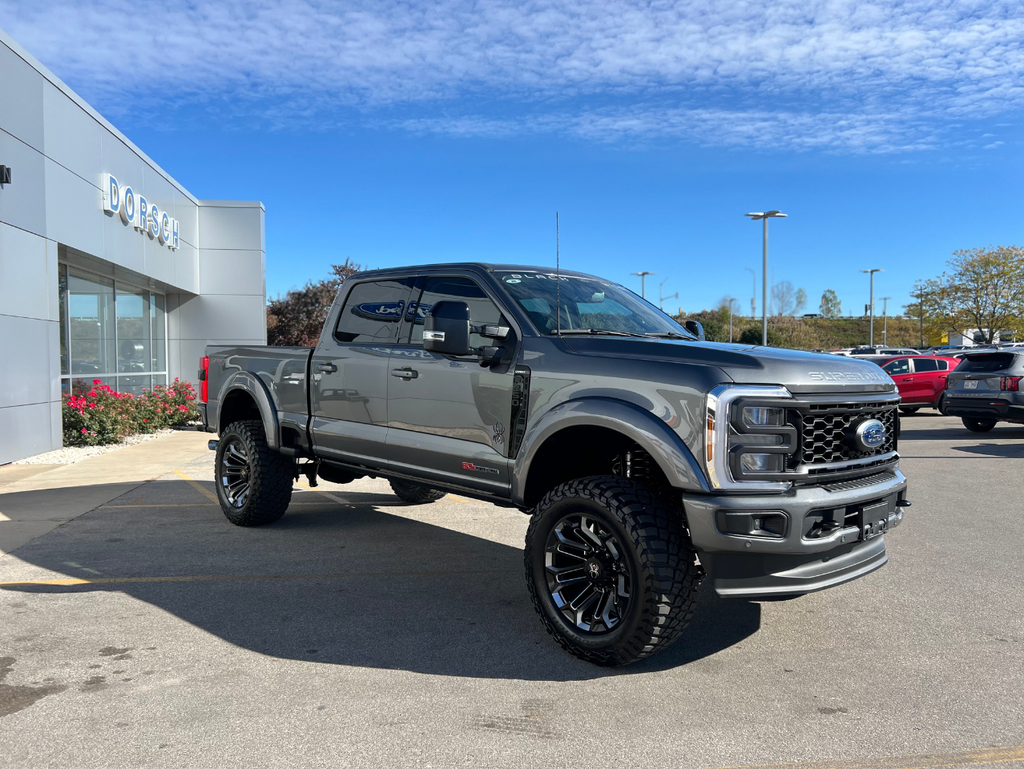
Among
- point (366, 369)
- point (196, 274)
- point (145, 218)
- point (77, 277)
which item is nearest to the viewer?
point (366, 369)

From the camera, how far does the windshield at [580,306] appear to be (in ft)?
16.2

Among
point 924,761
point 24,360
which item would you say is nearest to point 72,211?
point 24,360

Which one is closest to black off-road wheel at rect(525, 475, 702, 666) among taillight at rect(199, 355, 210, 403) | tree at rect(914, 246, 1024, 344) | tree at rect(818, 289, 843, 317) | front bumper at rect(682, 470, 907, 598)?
front bumper at rect(682, 470, 907, 598)

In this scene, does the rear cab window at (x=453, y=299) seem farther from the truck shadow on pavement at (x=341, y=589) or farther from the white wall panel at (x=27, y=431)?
the white wall panel at (x=27, y=431)

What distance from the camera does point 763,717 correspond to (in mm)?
3443

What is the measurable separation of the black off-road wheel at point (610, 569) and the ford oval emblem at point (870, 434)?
96cm

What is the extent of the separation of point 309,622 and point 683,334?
114 inches

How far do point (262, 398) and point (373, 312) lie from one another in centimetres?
144

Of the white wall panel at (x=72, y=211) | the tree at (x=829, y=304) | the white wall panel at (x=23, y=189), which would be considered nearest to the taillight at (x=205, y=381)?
the white wall panel at (x=23, y=189)

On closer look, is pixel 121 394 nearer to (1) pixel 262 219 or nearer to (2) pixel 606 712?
(1) pixel 262 219

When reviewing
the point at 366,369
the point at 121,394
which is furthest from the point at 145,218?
the point at 366,369

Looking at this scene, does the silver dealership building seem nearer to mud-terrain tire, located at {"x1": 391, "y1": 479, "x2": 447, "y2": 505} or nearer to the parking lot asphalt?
the parking lot asphalt

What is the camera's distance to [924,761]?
9.98 feet

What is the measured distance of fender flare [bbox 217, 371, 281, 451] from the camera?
6.61m
